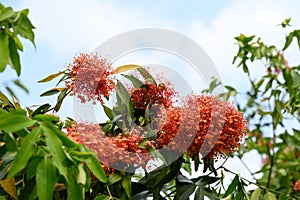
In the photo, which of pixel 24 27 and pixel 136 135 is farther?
pixel 136 135

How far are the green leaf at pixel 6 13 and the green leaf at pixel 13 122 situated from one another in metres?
0.14

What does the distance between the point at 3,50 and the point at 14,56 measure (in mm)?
30

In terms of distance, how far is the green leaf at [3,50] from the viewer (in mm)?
703

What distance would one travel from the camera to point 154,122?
0.98 metres

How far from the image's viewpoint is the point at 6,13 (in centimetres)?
74

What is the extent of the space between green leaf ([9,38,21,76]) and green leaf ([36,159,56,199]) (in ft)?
0.50

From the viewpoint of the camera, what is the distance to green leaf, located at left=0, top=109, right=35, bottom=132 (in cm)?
68

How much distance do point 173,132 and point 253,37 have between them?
3.10 feet

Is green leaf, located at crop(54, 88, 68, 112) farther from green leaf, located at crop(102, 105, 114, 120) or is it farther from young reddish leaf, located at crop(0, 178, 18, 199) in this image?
young reddish leaf, located at crop(0, 178, 18, 199)

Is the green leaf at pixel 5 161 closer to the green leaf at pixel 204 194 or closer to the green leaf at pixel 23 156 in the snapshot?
the green leaf at pixel 23 156

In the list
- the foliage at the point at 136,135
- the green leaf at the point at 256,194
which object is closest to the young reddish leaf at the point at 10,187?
the foliage at the point at 136,135

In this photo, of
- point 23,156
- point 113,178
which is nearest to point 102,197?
point 113,178

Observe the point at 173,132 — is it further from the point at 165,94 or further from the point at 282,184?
the point at 282,184

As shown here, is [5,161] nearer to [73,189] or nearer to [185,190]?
[73,189]
